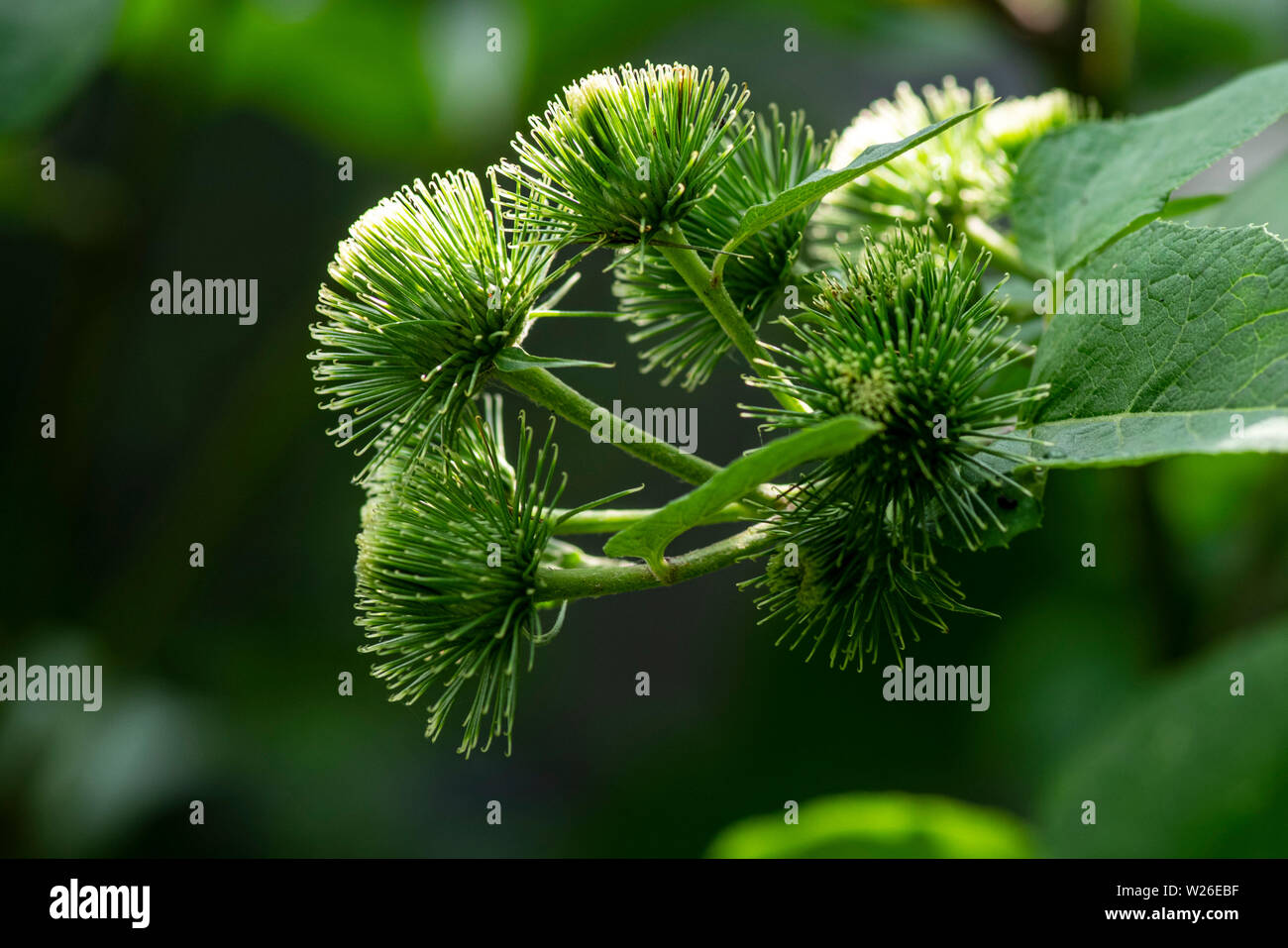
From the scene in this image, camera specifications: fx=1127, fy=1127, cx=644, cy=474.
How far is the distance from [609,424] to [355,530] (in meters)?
3.24

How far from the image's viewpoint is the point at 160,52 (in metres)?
3.11

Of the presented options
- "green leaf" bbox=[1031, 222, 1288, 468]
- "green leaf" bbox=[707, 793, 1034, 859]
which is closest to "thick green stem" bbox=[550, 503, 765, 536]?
"green leaf" bbox=[1031, 222, 1288, 468]

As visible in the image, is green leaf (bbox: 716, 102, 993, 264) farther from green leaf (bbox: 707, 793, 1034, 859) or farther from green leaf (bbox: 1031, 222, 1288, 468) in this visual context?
green leaf (bbox: 707, 793, 1034, 859)

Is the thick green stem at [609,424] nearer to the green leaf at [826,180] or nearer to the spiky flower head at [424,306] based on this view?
the spiky flower head at [424,306]

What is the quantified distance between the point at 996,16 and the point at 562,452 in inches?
84.0

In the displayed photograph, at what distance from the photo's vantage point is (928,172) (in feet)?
4.59

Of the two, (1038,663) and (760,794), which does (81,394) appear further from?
(1038,663)

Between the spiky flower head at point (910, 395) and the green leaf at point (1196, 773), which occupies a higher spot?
the spiky flower head at point (910, 395)

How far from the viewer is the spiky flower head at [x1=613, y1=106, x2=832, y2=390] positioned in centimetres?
120

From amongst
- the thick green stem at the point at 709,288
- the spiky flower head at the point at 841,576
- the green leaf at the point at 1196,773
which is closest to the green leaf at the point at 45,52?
the thick green stem at the point at 709,288

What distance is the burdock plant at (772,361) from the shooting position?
0.93 meters

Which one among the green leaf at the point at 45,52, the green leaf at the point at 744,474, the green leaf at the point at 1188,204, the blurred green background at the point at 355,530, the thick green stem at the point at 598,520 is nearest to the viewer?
the green leaf at the point at 744,474

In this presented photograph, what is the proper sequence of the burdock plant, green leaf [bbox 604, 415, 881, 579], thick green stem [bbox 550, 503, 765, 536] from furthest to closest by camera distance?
thick green stem [bbox 550, 503, 765, 536], the burdock plant, green leaf [bbox 604, 415, 881, 579]

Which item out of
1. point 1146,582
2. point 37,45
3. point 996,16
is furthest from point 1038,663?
point 37,45
